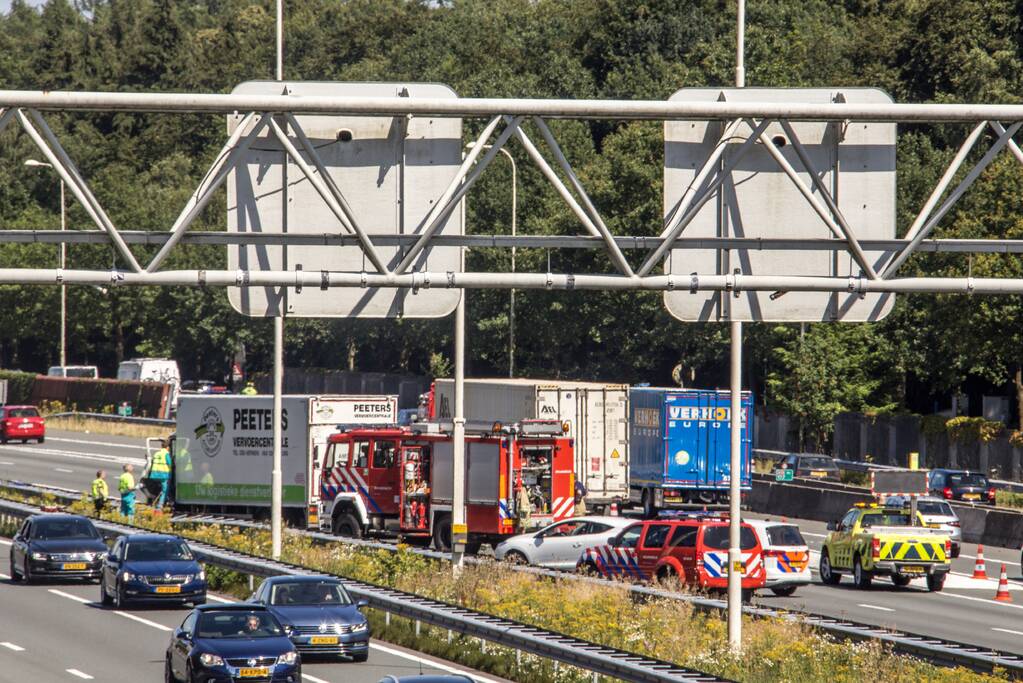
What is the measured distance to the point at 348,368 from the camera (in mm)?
102312

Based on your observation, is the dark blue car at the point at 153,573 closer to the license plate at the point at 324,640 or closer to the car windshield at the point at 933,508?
the license plate at the point at 324,640

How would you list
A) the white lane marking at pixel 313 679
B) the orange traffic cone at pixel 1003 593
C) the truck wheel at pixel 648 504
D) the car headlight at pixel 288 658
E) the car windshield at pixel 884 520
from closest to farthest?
the car headlight at pixel 288 658 < the white lane marking at pixel 313 679 < the orange traffic cone at pixel 1003 593 < the car windshield at pixel 884 520 < the truck wheel at pixel 648 504

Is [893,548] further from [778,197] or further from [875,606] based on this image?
[778,197]

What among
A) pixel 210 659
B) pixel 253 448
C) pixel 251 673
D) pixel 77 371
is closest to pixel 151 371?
pixel 77 371

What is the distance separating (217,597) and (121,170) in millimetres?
96797

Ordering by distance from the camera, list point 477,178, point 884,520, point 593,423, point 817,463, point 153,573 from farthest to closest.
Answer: point 817,463 < point 593,423 < point 884,520 < point 153,573 < point 477,178

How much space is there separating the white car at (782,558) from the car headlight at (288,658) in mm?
14184

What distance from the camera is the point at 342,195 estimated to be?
16.0m

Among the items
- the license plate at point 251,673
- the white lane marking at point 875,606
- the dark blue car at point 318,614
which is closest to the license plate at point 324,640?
the dark blue car at point 318,614

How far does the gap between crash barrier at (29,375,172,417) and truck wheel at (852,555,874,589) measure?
58117 millimetres

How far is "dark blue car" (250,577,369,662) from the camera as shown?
2438 centimetres

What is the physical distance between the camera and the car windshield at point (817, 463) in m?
62.4

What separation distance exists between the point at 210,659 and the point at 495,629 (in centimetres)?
422

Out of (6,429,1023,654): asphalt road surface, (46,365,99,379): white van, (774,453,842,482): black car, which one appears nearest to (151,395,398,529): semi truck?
(6,429,1023,654): asphalt road surface
